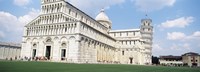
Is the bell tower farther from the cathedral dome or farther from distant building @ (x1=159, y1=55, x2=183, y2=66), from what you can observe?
distant building @ (x1=159, y1=55, x2=183, y2=66)

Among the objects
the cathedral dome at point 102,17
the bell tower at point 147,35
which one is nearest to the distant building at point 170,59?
the bell tower at point 147,35

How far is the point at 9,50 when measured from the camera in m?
65.8

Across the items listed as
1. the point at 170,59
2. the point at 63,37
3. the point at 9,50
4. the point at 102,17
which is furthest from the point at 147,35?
the point at 9,50

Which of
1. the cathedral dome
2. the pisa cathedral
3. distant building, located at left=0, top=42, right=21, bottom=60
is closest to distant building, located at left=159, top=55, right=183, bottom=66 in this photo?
the cathedral dome

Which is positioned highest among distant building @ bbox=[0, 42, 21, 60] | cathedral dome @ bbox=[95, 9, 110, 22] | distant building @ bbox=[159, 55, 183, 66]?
cathedral dome @ bbox=[95, 9, 110, 22]

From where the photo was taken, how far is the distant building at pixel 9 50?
205 ft

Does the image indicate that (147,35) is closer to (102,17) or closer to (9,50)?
(102,17)

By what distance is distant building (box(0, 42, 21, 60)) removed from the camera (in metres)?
62.6

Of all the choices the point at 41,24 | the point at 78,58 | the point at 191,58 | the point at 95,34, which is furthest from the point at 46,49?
the point at 191,58

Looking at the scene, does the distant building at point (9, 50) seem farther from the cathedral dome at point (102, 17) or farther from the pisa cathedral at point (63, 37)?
the cathedral dome at point (102, 17)

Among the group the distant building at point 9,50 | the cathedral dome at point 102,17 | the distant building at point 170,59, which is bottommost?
the distant building at point 170,59

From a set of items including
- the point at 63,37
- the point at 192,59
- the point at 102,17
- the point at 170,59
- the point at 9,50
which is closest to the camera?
the point at 63,37

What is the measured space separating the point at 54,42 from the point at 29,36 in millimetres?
8935

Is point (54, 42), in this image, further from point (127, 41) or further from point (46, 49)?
point (127, 41)
